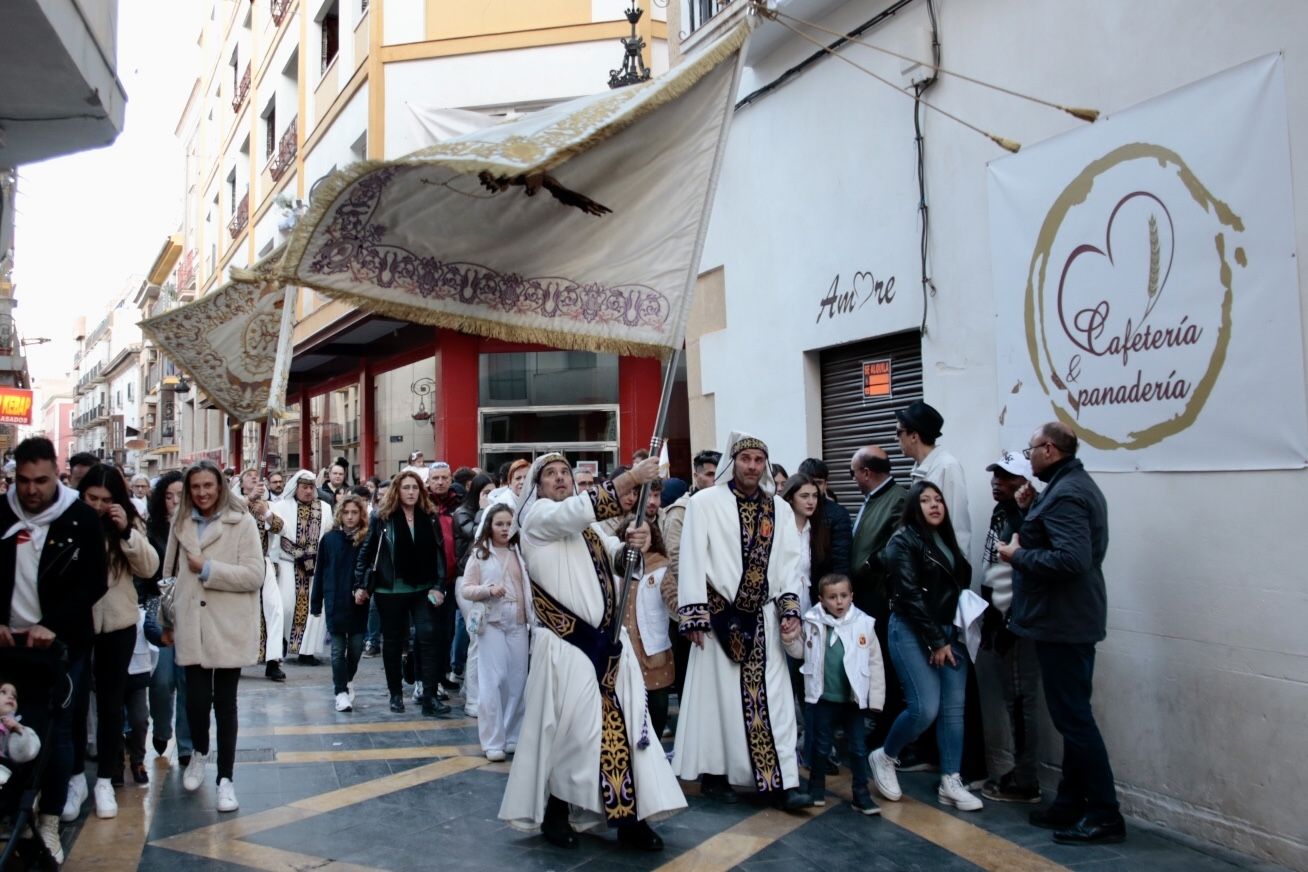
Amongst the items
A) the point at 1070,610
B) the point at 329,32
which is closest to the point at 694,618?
the point at 1070,610

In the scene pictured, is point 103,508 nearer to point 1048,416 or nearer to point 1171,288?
point 1048,416

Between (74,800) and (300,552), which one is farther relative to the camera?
(300,552)

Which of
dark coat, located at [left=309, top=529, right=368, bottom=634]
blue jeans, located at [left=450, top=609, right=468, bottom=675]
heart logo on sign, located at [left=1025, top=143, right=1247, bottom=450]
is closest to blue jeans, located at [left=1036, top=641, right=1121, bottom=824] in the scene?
heart logo on sign, located at [left=1025, top=143, right=1247, bottom=450]

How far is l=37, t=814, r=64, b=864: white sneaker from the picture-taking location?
196 inches

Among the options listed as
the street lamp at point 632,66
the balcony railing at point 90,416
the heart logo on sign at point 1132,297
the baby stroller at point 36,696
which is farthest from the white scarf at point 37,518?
the balcony railing at point 90,416

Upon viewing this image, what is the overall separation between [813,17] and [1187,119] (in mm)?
3611

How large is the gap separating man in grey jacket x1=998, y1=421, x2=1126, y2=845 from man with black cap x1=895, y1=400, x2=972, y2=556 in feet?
2.67

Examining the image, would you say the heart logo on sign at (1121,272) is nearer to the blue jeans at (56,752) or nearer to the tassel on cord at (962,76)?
the tassel on cord at (962,76)

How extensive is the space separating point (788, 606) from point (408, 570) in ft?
11.4

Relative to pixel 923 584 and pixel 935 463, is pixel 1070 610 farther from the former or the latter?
pixel 935 463

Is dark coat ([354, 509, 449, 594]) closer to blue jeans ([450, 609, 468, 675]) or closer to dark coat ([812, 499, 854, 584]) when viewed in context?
blue jeans ([450, 609, 468, 675])

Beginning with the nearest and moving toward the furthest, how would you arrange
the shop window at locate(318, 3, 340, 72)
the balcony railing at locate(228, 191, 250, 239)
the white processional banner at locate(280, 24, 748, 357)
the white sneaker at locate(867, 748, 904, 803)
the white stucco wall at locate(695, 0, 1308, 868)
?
the white processional banner at locate(280, 24, 748, 357) → the white stucco wall at locate(695, 0, 1308, 868) → the white sneaker at locate(867, 748, 904, 803) → the shop window at locate(318, 3, 340, 72) → the balcony railing at locate(228, 191, 250, 239)

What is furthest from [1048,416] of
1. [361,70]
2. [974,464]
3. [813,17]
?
[361,70]

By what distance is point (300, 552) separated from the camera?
10.8 metres
